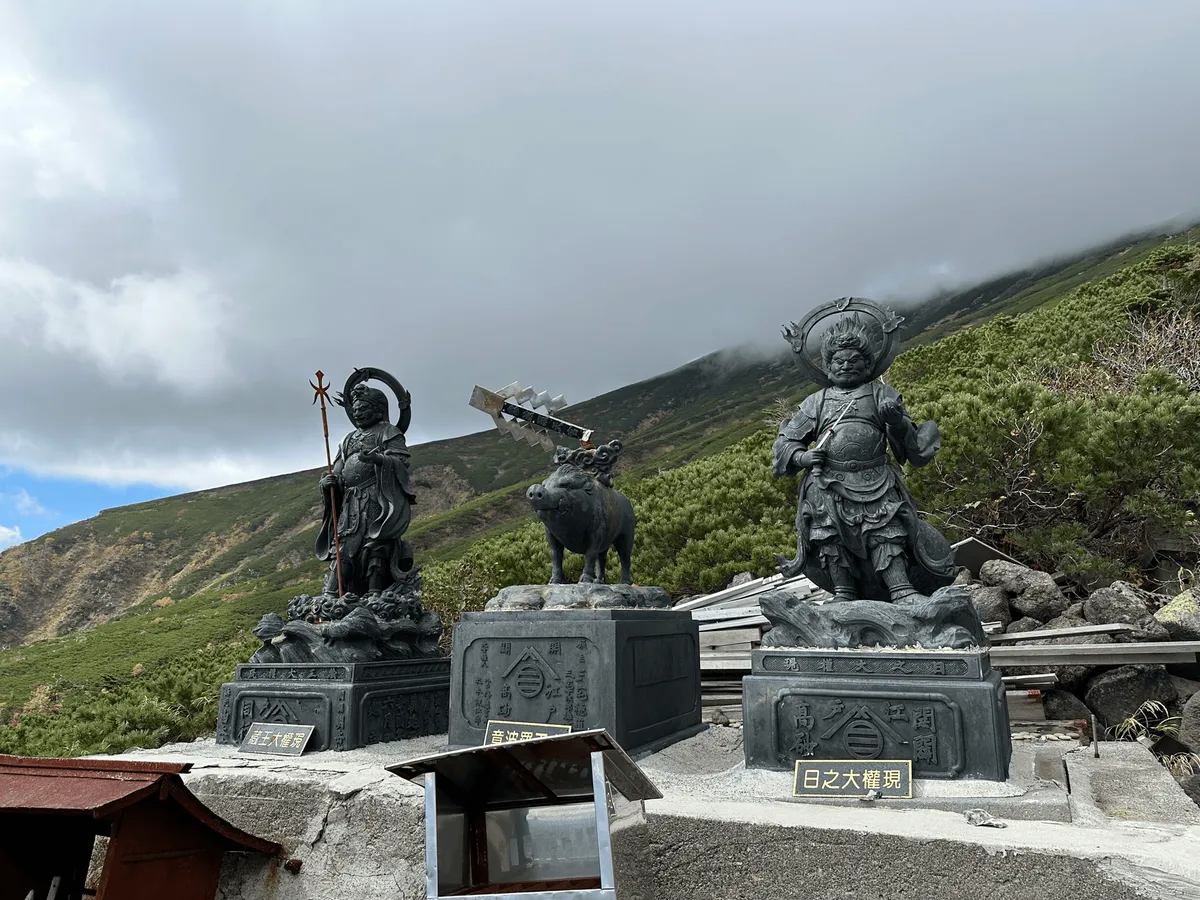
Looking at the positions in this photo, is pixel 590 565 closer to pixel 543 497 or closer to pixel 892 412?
pixel 543 497

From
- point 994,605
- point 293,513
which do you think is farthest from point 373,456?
point 293,513

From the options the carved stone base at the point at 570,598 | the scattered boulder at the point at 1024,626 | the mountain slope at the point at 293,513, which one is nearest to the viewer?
the carved stone base at the point at 570,598

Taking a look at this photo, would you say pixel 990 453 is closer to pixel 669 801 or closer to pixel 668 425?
pixel 669 801

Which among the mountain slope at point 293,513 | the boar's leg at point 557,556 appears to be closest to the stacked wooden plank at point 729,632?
the boar's leg at point 557,556

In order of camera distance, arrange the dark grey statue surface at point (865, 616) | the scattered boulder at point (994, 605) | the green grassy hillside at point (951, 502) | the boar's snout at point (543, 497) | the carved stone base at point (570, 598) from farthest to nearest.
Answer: the green grassy hillside at point (951, 502), the scattered boulder at point (994, 605), the boar's snout at point (543, 497), the carved stone base at point (570, 598), the dark grey statue surface at point (865, 616)

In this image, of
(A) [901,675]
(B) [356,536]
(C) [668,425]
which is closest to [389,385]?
(B) [356,536]

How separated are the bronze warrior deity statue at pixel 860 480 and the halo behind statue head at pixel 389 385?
374 centimetres

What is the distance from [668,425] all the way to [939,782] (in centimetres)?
3674

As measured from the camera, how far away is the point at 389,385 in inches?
293

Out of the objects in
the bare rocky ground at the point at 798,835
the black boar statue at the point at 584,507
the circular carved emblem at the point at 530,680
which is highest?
the black boar statue at the point at 584,507

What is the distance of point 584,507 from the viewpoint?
565 centimetres

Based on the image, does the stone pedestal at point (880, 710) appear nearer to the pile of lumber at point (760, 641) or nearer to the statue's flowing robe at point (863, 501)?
the statue's flowing robe at point (863, 501)

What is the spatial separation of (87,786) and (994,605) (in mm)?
8379

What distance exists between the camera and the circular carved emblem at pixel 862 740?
162 inches
